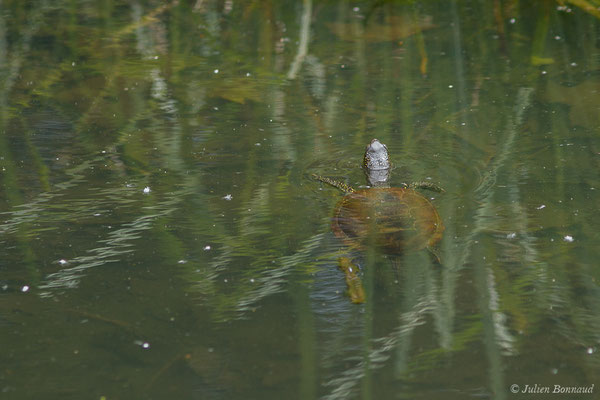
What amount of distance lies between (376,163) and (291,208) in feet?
1.53

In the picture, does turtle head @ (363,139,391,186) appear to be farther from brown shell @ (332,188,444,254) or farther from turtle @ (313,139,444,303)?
brown shell @ (332,188,444,254)

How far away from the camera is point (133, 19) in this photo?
16.9 feet

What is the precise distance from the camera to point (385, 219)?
103 inches

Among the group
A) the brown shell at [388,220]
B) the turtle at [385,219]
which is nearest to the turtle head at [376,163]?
the turtle at [385,219]

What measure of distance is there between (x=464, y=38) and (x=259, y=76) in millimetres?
1374

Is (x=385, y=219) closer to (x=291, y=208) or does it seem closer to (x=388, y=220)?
(x=388, y=220)

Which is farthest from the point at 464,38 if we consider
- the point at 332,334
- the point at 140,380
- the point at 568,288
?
the point at 140,380

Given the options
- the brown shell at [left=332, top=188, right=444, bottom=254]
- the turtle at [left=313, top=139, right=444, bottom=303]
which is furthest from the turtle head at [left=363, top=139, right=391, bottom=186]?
the brown shell at [left=332, top=188, right=444, bottom=254]

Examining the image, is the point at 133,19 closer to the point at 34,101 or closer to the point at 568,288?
the point at 34,101

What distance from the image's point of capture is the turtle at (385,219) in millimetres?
2480

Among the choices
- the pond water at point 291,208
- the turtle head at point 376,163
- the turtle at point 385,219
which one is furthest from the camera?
the turtle head at point 376,163

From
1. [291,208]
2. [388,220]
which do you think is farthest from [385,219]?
[291,208]

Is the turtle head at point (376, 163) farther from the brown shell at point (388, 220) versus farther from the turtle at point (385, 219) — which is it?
the brown shell at point (388, 220)

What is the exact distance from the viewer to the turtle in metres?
2.48
